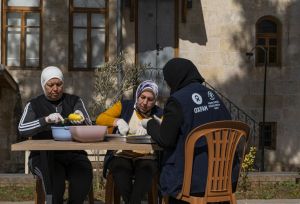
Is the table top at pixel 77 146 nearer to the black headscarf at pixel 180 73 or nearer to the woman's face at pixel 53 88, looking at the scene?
the black headscarf at pixel 180 73

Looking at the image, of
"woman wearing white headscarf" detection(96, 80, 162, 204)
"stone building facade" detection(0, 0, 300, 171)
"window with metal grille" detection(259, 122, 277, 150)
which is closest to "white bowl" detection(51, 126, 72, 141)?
"woman wearing white headscarf" detection(96, 80, 162, 204)

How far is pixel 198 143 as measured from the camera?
4.23 metres

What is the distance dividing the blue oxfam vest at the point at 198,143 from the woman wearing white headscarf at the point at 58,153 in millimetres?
1163

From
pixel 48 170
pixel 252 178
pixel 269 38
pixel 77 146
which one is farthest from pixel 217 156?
pixel 269 38

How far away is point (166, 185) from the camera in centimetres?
429

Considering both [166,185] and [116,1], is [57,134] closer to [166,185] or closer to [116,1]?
[166,185]

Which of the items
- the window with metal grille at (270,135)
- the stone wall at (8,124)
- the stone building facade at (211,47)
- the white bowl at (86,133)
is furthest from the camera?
the window with metal grille at (270,135)

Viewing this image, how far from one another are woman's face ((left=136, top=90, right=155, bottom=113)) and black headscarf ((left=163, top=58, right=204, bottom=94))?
1.42m

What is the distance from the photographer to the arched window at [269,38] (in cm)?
1370

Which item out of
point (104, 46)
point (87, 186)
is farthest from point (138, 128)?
point (104, 46)

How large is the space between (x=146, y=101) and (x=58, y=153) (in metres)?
0.96

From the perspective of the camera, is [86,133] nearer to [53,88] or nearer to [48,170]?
[48,170]

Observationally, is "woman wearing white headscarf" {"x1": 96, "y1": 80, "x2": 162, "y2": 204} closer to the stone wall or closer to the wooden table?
the wooden table

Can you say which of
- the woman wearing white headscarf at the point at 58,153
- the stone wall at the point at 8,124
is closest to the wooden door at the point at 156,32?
the stone wall at the point at 8,124
